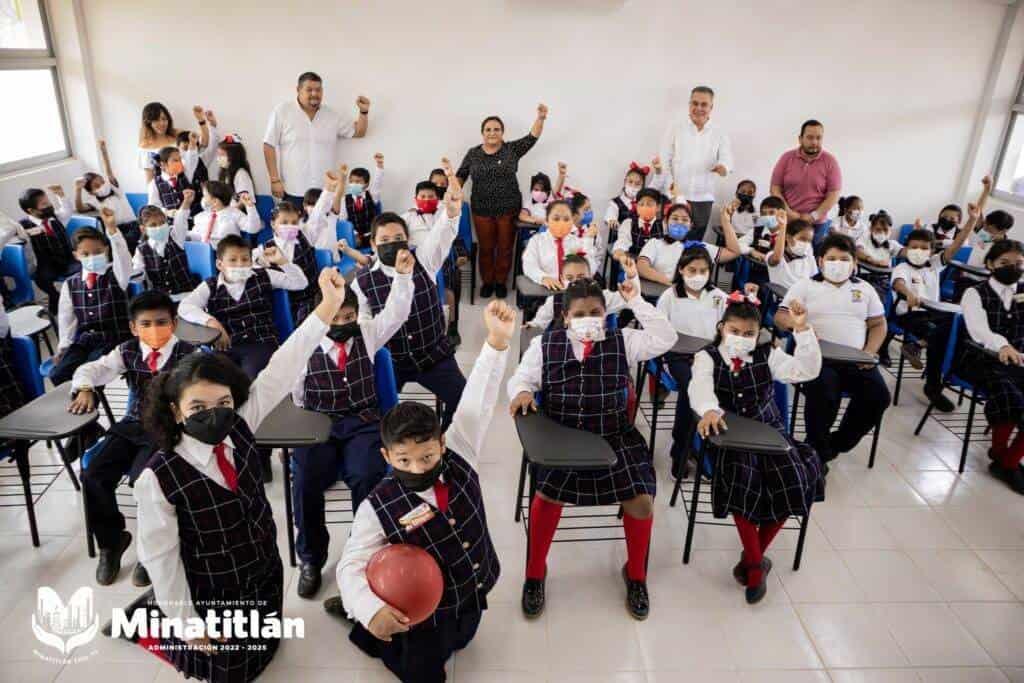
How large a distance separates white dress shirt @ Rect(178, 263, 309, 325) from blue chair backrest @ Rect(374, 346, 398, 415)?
1034 mm

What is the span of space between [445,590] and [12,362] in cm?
218

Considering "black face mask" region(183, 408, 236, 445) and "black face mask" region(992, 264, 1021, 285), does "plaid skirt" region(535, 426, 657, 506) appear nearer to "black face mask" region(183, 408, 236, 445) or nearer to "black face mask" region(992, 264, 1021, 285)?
"black face mask" region(183, 408, 236, 445)

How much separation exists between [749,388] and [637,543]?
0.82m

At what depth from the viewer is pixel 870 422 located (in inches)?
134

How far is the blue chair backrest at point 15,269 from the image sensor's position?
12.9 feet

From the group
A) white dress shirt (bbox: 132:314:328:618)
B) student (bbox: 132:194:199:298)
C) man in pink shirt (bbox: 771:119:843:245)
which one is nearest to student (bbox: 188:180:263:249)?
student (bbox: 132:194:199:298)

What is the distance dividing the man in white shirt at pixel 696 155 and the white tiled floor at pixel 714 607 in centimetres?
327

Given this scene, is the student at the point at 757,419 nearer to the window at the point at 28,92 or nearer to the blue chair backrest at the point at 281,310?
the blue chair backrest at the point at 281,310

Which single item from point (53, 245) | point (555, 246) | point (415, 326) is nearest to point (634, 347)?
point (415, 326)

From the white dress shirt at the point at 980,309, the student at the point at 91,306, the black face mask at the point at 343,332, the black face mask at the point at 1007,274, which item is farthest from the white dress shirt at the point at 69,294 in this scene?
the black face mask at the point at 1007,274

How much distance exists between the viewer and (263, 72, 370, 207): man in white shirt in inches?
227

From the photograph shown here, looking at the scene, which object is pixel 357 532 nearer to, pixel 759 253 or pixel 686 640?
pixel 686 640

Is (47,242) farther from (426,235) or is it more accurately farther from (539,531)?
(539,531)

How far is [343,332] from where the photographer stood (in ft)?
8.80
